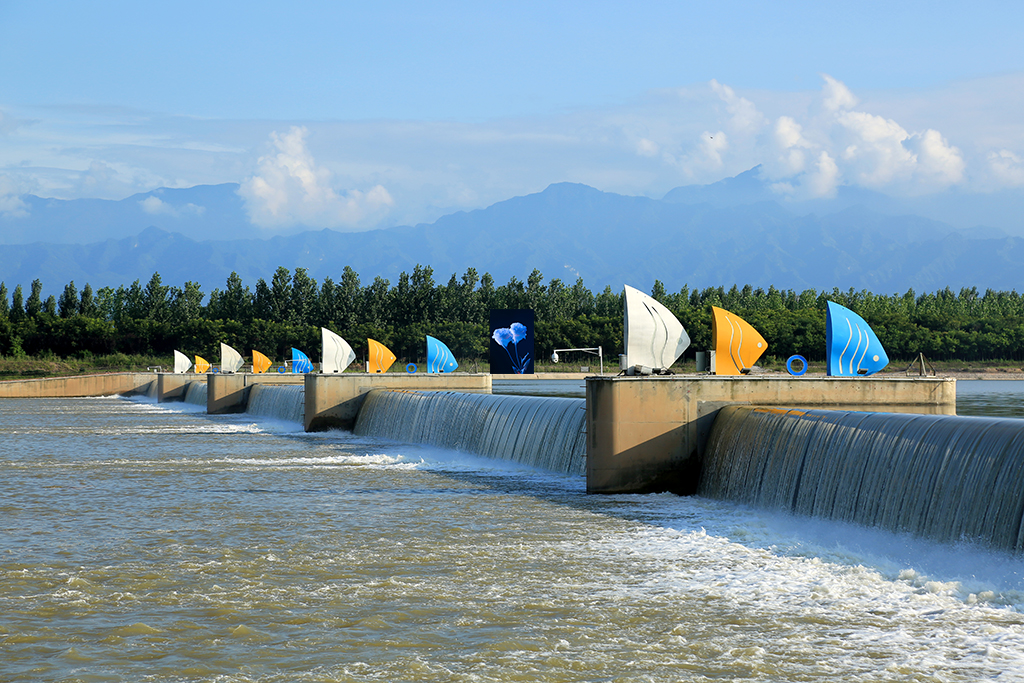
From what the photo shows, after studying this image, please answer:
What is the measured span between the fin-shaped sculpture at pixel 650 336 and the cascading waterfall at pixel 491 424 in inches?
91.1

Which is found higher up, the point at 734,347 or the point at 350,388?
the point at 734,347

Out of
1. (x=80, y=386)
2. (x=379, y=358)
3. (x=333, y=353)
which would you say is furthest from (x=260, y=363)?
(x=379, y=358)

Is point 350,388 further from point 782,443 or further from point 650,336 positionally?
point 782,443

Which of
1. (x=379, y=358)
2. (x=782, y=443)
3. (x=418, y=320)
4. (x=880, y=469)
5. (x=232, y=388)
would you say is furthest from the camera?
(x=418, y=320)

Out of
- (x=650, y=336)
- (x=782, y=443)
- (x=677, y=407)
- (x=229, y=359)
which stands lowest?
(x=782, y=443)

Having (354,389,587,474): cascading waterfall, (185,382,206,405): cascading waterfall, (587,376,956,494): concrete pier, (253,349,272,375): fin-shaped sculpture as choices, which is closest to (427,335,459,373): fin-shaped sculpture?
(354,389,587,474): cascading waterfall

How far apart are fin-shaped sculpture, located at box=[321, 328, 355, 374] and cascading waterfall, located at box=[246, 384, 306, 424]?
57.0 inches

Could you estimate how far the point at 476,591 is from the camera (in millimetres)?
10953

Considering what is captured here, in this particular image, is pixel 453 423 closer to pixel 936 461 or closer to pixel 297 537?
pixel 297 537

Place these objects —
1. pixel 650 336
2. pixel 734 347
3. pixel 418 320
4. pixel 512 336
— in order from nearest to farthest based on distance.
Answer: pixel 650 336, pixel 734 347, pixel 512 336, pixel 418 320

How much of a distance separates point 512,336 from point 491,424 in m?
32.8

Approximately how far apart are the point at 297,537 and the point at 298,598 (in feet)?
11.5

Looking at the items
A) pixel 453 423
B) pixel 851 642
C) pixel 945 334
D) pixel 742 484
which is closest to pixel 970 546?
pixel 851 642

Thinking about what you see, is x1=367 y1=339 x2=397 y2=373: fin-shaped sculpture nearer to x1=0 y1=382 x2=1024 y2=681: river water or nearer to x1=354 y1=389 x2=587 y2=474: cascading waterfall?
x1=354 y1=389 x2=587 y2=474: cascading waterfall
